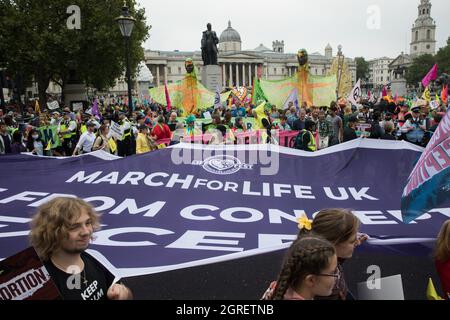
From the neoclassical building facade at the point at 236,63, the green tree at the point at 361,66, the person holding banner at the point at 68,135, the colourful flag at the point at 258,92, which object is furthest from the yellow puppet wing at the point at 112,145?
the green tree at the point at 361,66

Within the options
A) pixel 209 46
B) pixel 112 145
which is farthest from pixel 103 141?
pixel 209 46

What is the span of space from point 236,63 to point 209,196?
114942 millimetres

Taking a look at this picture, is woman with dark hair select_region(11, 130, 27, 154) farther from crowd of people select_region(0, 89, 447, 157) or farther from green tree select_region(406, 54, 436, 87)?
green tree select_region(406, 54, 436, 87)

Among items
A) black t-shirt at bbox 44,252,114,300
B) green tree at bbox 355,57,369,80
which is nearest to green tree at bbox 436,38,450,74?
green tree at bbox 355,57,369,80

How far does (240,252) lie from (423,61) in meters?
108

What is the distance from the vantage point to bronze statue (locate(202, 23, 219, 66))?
25.0 metres

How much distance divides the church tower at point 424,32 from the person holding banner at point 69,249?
459ft

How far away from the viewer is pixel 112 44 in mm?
28688

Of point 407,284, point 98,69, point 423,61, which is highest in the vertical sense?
point 423,61

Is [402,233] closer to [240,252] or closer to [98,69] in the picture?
[240,252]

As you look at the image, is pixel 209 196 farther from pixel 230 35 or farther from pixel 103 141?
pixel 230 35

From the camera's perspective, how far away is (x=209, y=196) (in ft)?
13.3

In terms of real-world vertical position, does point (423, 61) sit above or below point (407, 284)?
above
